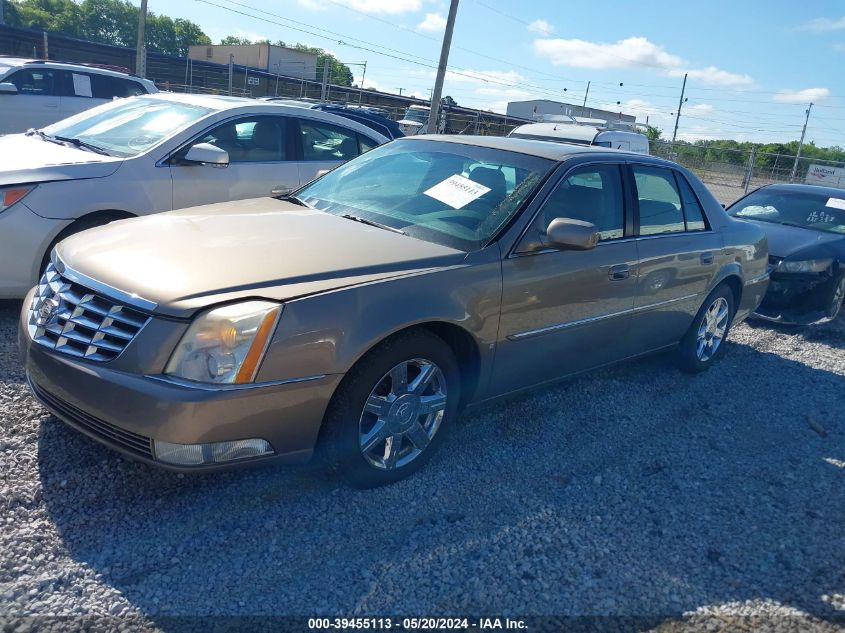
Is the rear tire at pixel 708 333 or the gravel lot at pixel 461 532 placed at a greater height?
the rear tire at pixel 708 333

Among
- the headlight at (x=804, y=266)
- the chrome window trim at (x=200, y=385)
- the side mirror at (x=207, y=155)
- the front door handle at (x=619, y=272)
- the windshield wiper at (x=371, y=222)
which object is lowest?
the chrome window trim at (x=200, y=385)

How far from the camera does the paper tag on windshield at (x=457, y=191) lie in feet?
12.7

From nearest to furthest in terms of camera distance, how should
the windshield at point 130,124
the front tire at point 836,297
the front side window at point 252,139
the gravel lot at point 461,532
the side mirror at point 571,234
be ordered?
1. the gravel lot at point 461,532
2. the side mirror at point 571,234
3. the windshield at point 130,124
4. the front side window at point 252,139
5. the front tire at point 836,297

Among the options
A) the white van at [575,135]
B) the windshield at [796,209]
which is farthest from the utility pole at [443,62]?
the windshield at [796,209]

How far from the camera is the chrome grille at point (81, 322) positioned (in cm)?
277

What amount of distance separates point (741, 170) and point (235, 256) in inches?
1033

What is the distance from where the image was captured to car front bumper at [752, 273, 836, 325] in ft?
23.2

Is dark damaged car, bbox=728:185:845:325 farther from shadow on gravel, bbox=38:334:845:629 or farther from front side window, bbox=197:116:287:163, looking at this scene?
front side window, bbox=197:116:287:163

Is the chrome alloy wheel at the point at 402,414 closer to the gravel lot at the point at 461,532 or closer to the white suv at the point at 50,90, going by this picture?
the gravel lot at the point at 461,532

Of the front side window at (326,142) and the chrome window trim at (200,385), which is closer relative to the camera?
the chrome window trim at (200,385)

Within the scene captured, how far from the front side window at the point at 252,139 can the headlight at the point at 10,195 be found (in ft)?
4.81

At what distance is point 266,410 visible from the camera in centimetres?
275

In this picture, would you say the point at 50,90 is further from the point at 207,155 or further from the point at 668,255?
the point at 668,255

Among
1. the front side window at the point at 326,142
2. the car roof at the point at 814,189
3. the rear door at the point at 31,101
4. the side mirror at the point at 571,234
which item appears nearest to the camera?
the side mirror at the point at 571,234
